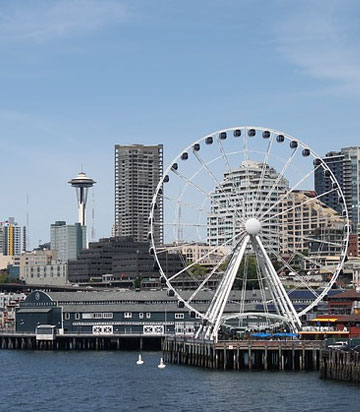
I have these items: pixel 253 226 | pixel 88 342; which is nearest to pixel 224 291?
pixel 253 226

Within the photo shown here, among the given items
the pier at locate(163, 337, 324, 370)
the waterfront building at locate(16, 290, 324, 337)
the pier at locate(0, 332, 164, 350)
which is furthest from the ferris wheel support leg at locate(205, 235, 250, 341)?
the waterfront building at locate(16, 290, 324, 337)

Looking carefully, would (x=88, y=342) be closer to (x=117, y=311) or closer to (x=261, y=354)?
(x=117, y=311)

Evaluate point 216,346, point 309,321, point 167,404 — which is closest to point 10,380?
point 216,346

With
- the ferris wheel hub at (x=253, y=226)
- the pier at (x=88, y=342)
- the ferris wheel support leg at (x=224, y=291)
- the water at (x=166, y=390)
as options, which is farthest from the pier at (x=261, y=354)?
the pier at (x=88, y=342)

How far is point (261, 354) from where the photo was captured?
3989 inches

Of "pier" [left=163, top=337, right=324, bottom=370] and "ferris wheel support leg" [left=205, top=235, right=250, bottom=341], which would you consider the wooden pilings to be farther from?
"ferris wheel support leg" [left=205, top=235, right=250, bottom=341]

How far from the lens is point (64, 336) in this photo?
150 meters

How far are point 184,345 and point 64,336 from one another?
4330 centimetres

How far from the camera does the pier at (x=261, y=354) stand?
98.0m

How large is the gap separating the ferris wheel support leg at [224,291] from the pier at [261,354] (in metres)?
1.67

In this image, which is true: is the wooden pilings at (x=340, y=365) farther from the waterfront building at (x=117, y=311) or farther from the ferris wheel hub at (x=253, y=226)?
the waterfront building at (x=117, y=311)

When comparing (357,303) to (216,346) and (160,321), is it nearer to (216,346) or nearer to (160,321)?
(216,346)

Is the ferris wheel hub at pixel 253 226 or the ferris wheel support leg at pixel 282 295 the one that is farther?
the ferris wheel support leg at pixel 282 295

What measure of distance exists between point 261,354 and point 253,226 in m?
10.4
